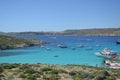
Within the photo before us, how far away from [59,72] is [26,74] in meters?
4.23

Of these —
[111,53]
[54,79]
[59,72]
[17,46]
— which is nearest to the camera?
[54,79]

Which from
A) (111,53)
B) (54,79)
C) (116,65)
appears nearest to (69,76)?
(54,79)

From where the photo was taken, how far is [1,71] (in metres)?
31.3

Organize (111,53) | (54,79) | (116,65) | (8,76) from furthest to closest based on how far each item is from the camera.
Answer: (111,53), (116,65), (8,76), (54,79)

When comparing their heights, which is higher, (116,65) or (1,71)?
(1,71)

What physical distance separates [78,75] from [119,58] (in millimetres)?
42491

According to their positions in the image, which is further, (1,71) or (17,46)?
(17,46)

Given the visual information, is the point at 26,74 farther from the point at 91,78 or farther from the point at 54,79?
the point at 91,78

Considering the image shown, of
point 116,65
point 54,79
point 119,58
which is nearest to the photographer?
point 54,79

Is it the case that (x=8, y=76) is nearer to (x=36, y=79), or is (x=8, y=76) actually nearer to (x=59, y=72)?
(x=36, y=79)

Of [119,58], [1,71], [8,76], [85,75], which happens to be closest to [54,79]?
[85,75]

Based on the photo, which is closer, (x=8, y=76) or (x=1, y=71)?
(x=8, y=76)

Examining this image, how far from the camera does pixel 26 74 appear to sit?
29484 mm

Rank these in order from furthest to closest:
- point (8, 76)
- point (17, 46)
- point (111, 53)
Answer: point (17, 46) → point (111, 53) → point (8, 76)
